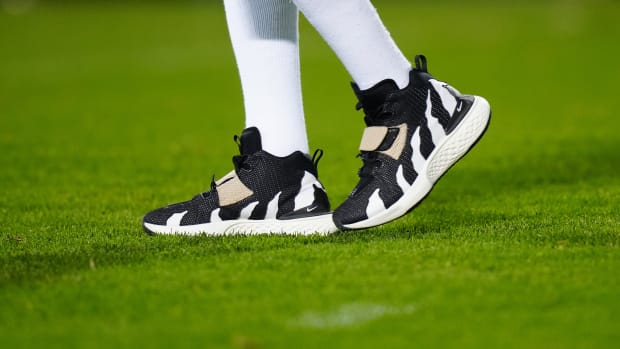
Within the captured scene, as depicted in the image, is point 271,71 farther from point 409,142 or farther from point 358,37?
point 409,142

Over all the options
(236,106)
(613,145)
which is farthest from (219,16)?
(613,145)

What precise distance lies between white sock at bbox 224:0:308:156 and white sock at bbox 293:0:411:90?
23cm

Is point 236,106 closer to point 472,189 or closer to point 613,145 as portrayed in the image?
point 613,145

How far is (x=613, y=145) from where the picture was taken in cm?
454

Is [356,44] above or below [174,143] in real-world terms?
above

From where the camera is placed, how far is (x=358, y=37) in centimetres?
246

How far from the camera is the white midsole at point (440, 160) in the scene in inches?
97.4

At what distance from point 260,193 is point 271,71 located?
11.8 inches

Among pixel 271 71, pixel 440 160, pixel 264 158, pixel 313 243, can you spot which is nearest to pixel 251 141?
pixel 264 158

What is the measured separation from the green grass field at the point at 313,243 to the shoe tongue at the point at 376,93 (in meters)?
0.31

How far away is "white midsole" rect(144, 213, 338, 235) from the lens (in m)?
2.59

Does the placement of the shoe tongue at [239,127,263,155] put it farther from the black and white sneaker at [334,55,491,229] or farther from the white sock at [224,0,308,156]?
the black and white sneaker at [334,55,491,229]

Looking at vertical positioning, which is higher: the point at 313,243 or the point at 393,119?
the point at 393,119

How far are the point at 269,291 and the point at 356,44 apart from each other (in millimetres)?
690
